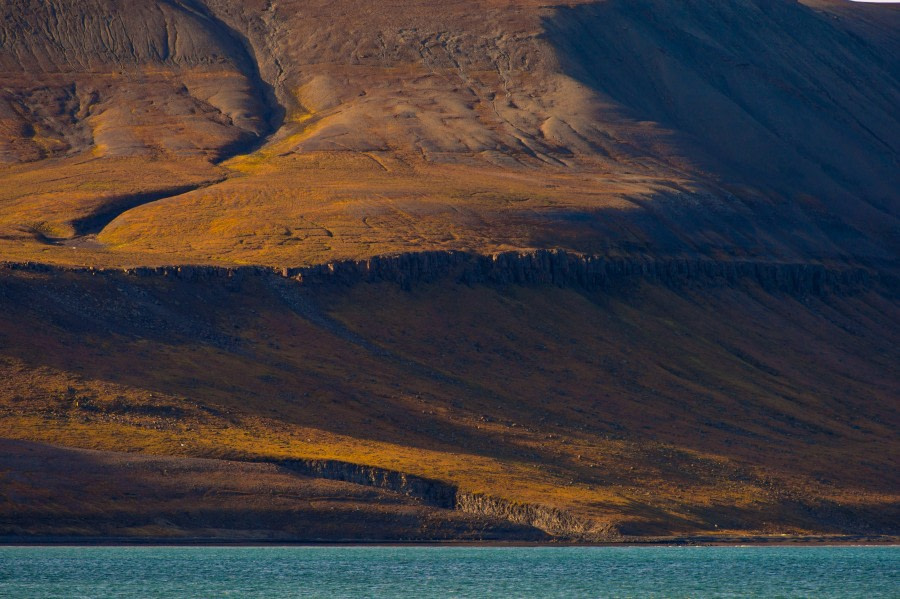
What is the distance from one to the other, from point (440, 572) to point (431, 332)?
54707mm

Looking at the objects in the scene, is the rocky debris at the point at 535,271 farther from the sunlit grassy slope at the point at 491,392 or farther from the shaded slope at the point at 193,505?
the shaded slope at the point at 193,505

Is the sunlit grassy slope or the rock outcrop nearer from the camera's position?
Result: the rock outcrop

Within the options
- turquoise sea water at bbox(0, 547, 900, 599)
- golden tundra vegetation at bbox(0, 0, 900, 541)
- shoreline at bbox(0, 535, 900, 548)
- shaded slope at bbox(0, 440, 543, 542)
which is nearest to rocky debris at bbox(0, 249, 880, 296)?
golden tundra vegetation at bbox(0, 0, 900, 541)

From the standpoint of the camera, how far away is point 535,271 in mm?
146375

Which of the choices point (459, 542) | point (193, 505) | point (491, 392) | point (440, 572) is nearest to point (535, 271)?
point (491, 392)

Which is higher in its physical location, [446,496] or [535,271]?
[535,271]

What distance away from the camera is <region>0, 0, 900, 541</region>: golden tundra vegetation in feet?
326

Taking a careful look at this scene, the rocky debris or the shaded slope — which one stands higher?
the rocky debris

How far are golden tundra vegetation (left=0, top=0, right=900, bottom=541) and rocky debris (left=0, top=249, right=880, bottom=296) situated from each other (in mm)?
315

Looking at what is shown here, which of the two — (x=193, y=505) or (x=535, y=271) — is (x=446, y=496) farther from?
(x=535, y=271)

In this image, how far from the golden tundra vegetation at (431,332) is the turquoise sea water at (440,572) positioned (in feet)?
10.7

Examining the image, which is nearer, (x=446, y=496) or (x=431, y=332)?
(x=446, y=496)

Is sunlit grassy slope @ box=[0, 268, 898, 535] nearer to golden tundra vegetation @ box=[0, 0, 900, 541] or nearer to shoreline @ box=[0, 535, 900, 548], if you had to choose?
golden tundra vegetation @ box=[0, 0, 900, 541]

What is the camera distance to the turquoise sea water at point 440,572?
68.7 metres
